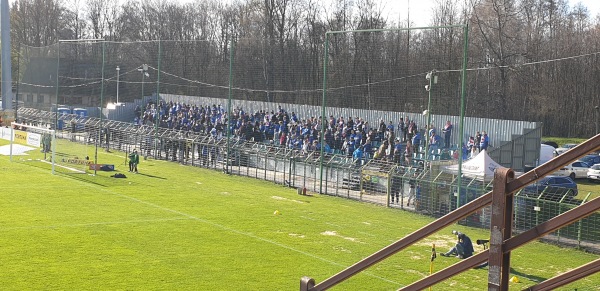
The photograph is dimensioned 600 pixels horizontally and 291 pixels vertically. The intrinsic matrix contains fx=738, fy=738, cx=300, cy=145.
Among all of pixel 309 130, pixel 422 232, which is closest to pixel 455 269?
pixel 422 232

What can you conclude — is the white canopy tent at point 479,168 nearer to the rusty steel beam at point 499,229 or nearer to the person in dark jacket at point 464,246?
the person in dark jacket at point 464,246

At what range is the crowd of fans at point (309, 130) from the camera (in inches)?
1117

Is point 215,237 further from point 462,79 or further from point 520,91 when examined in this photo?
point 520,91

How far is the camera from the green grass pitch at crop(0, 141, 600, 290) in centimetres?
1617

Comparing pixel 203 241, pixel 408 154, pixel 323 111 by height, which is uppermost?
pixel 323 111

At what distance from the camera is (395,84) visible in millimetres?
29281

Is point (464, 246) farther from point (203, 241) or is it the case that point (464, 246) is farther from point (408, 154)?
point (408, 154)

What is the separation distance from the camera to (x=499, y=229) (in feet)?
12.7

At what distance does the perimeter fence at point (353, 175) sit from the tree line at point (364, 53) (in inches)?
105

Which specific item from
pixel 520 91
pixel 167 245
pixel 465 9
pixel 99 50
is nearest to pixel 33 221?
pixel 167 245

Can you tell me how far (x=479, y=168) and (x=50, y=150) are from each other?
22.1 metres

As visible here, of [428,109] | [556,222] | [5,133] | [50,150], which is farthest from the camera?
[5,133]

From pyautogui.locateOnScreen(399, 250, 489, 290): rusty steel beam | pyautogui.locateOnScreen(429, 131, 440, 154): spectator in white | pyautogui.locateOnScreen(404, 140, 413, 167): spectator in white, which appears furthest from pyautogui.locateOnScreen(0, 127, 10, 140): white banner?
pyautogui.locateOnScreen(399, 250, 489, 290): rusty steel beam

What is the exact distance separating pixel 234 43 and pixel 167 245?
2387cm
